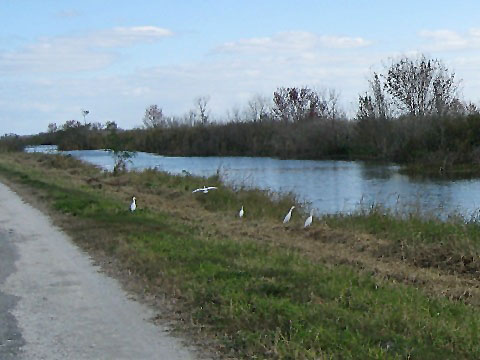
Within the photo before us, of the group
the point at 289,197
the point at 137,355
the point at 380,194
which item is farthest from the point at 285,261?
the point at 380,194

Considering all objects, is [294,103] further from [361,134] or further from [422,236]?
[422,236]

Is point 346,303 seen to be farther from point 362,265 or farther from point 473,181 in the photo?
point 473,181

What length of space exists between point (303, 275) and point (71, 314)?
120 inches

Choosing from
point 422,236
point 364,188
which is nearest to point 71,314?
point 422,236

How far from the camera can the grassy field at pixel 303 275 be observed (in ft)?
20.7

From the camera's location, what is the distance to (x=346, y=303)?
770 cm

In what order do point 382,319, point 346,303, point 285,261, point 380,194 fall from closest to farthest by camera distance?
point 382,319, point 346,303, point 285,261, point 380,194

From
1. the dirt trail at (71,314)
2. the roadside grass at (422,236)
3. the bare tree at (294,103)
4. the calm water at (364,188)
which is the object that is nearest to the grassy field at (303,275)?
the roadside grass at (422,236)

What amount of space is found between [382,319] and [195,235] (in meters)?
6.99

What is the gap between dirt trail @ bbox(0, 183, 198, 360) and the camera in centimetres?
634

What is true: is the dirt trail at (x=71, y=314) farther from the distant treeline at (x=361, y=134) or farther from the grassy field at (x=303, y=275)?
the distant treeline at (x=361, y=134)

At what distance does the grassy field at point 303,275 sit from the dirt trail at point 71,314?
1.58 feet

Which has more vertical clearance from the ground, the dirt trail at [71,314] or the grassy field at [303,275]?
the grassy field at [303,275]

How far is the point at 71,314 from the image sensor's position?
25.4 feet
